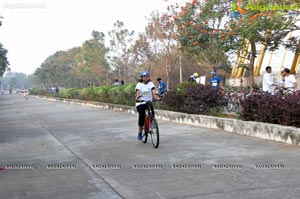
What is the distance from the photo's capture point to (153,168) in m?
6.41

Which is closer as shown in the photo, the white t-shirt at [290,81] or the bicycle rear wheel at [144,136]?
the bicycle rear wheel at [144,136]

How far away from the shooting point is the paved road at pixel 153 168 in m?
5.02

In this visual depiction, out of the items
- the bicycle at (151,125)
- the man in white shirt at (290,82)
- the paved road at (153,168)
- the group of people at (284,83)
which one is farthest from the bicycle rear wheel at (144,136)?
the man in white shirt at (290,82)

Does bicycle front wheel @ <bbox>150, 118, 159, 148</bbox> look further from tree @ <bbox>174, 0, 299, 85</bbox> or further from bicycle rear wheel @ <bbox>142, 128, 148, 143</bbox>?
tree @ <bbox>174, 0, 299, 85</bbox>

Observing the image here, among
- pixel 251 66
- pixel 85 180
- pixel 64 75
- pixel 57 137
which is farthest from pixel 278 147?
pixel 64 75

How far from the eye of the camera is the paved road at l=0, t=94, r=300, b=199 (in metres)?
5.02

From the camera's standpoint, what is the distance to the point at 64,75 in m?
73.1

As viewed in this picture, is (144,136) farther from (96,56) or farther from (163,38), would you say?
(96,56)

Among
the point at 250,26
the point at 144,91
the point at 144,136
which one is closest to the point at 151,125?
the point at 144,136

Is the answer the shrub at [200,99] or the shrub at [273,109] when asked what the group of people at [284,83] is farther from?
the shrub at [273,109]

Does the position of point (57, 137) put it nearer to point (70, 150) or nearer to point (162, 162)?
point (70, 150)

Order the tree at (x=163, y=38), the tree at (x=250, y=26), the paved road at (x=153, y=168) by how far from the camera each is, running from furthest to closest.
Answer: the tree at (x=163, y=38), the tree at (x=250, y=26), the paved road at (x=153, y=168)

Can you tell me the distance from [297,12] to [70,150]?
7846 mm

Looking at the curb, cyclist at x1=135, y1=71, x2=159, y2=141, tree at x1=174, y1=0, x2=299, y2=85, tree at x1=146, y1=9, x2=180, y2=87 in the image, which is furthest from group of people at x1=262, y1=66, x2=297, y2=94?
tree at x1=146, y1=9, x2=180, y2=87
